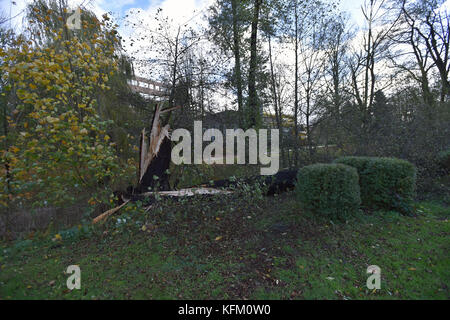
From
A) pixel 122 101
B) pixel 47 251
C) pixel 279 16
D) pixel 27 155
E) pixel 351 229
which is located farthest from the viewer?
pixel 279 16

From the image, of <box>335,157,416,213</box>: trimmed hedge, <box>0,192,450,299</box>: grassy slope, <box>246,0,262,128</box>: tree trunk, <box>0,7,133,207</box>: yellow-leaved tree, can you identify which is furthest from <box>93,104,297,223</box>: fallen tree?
<box>246,0,262,128</box>: tree trunk

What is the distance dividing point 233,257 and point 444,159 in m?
6.89

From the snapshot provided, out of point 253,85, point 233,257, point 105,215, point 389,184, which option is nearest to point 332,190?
point 389,184

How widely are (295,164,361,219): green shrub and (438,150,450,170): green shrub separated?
13.3ft

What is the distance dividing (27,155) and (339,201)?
4971 mm

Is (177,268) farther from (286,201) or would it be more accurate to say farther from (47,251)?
(286,201)

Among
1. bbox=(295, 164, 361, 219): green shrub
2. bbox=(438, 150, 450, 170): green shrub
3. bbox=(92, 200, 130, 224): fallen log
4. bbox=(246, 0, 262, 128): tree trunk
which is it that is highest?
bbox=(246, 0, 262, 128): tree trunk

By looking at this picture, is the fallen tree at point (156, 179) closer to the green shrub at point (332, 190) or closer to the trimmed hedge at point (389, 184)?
the green shrub at point (332, 190)

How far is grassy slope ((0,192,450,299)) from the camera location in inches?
108

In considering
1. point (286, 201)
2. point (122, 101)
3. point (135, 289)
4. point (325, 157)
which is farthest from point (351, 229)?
point (122, 101)

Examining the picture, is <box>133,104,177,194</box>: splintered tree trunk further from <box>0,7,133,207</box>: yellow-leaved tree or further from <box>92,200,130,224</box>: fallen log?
<box>0,7,133,207</box>: yellow-leaved tree

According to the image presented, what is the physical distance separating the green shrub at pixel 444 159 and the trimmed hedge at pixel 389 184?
267 cm

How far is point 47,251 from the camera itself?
381 cm

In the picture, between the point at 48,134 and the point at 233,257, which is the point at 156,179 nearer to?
the point at 48,134
